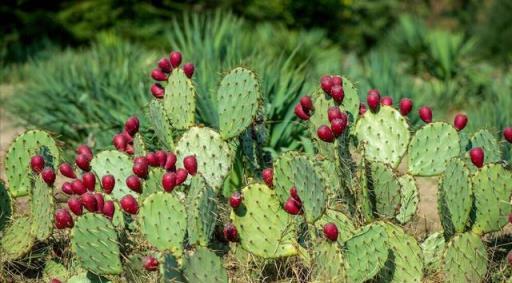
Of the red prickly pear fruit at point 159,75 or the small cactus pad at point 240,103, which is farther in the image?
the red prickly pear fruit at point 159,75

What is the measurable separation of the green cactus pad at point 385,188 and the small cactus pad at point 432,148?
39 cm

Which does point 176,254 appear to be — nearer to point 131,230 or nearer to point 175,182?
point 175,182

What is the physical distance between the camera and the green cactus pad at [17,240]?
4.69 meters

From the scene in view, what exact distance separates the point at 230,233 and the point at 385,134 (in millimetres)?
980

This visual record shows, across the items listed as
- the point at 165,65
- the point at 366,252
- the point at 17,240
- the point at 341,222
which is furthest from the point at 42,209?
the point at 366,252

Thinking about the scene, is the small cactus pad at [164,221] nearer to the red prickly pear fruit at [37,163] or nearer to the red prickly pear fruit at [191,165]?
the red prickly pear fruit at [191,165]

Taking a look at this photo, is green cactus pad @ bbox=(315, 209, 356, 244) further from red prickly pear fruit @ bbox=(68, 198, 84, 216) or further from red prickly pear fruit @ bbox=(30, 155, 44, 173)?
red prickly pear fruit @ bbox=(30, 155, 44, 173)

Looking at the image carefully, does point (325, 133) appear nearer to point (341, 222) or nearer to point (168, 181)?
point (341, 222)

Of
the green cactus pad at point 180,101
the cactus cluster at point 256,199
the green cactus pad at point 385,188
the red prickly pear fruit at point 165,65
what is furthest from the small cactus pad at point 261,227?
the red prickly pear fruit at point 165,65

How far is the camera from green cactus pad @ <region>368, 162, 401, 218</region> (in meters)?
4.47

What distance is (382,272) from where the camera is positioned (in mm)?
4406

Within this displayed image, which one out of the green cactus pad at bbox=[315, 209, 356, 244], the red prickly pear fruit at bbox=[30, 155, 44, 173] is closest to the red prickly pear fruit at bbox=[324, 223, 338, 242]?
the green cactus pad at bbox=[315, 209, 356, 244]

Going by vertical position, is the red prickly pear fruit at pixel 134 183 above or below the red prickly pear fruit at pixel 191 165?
below

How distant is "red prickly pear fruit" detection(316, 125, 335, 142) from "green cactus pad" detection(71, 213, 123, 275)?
97 centimetres
